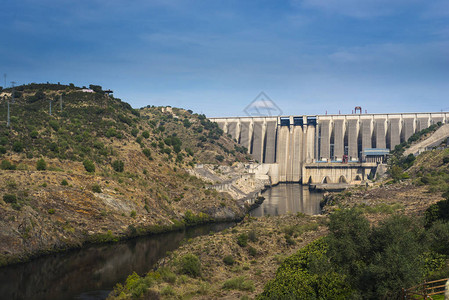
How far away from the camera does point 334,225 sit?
119ft

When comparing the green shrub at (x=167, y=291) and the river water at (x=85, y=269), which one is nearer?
the green shrub at (x=167, y=291)

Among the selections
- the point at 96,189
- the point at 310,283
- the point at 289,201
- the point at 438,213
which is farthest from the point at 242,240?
the point at 289,201

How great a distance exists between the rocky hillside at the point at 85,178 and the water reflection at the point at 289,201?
7248 millimetres

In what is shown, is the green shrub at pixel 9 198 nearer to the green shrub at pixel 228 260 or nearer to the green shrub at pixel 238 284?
the green shrub at pixel 228 260

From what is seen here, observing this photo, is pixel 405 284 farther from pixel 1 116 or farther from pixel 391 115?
pixel 391 115

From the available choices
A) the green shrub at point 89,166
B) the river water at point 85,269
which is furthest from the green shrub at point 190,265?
the green shrub at point 89,166

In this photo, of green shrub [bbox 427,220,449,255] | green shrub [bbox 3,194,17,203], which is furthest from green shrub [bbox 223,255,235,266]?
green shrub [bbox 3,194,17,203]

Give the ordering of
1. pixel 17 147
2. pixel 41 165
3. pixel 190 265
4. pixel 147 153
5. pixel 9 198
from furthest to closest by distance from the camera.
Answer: pixel 147 153 < pixel 17 147 < pixel 41 165 < pixel 9 198 < pixel 190 265

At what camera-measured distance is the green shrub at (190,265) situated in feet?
140

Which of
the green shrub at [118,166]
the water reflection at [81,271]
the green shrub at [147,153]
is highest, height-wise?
the green shrub at [147,153]

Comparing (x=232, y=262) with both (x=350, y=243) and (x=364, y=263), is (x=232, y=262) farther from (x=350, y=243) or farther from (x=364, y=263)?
(x=364, y=263)

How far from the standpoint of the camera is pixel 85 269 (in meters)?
50.4

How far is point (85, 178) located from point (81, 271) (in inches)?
1021

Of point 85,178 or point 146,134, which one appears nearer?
point 85,178
